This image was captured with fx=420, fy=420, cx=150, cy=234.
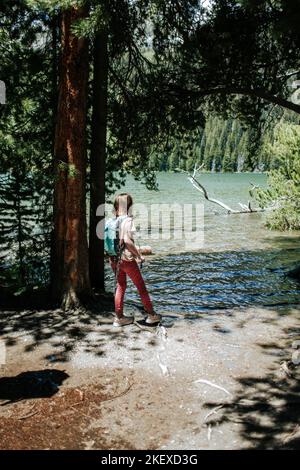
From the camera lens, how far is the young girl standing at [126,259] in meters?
7.27

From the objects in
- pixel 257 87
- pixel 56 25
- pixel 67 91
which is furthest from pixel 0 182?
pixel 257 87

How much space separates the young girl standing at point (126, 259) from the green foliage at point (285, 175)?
1418 centimetres

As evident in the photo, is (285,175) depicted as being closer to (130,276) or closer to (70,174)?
(130,276)

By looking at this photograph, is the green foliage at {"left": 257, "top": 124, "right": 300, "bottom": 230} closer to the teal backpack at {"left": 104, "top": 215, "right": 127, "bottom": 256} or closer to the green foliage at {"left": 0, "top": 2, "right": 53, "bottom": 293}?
the green foliage at {"left": 0, "top": 2, "right": 53, "bottom": 293}

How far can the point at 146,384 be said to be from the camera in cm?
576

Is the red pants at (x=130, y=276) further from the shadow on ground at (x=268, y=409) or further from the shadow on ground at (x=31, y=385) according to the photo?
the shadow on ground at (x=268, y=409)

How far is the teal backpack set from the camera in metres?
7.40

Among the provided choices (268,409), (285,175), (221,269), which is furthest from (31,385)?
(285,175)

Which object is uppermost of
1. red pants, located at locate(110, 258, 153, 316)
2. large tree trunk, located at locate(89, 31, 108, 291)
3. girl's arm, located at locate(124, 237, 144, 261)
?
large tree trunk, located at locate(89, 31, 108, 291)

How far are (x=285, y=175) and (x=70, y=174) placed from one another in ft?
55.9

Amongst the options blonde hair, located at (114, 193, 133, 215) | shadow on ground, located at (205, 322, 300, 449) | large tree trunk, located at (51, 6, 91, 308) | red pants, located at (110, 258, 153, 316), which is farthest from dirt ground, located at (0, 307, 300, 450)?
blonde hair, located at (114, 193, 133, 215)

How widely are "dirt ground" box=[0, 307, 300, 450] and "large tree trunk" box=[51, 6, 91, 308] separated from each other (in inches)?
27.8

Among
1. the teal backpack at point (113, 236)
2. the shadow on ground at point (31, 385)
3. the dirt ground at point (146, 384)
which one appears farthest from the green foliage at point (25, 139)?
the shadow on ground at point (31, 385)

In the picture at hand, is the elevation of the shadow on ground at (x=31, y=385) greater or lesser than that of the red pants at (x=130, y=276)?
lesser
